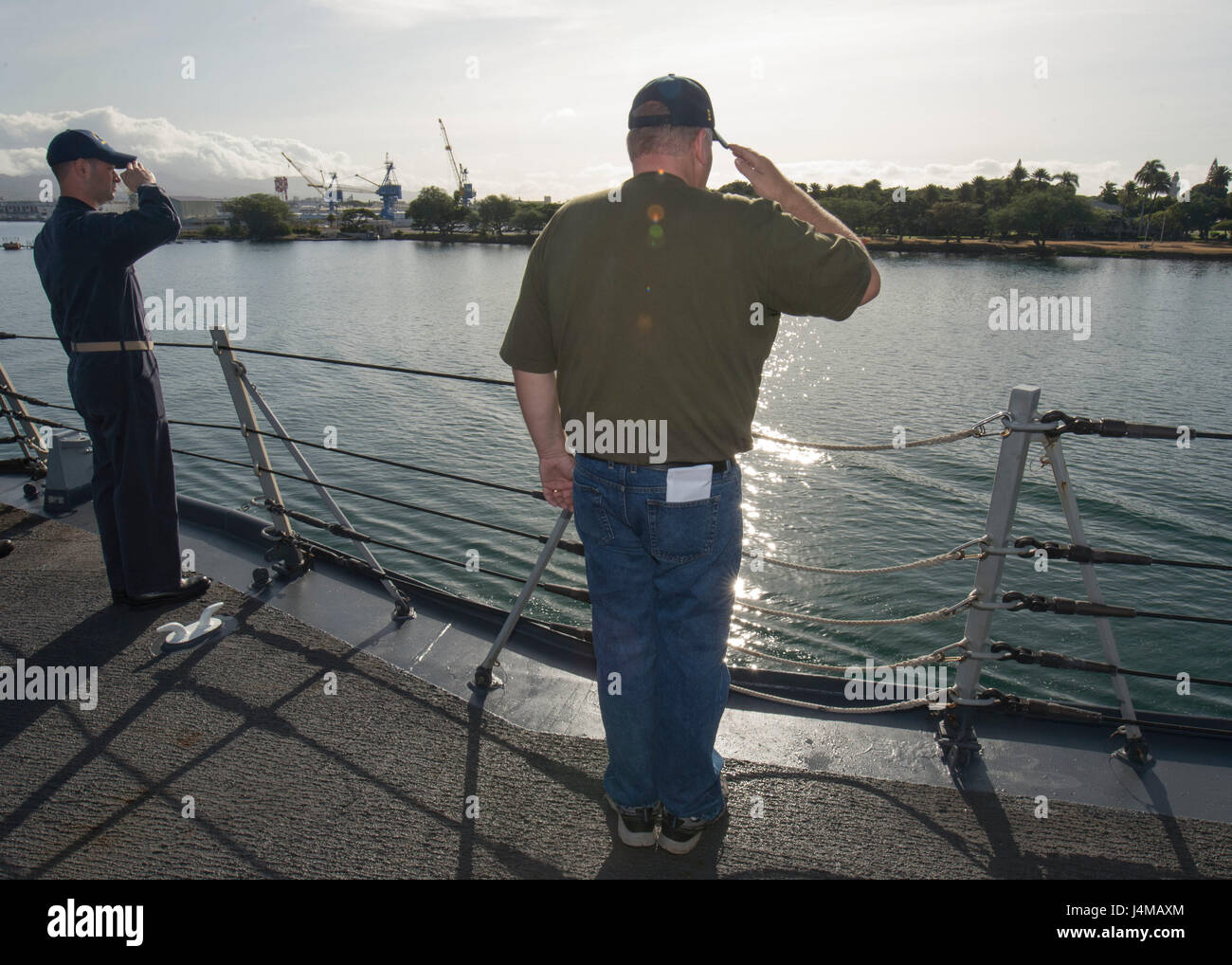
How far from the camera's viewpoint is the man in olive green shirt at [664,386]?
228cm

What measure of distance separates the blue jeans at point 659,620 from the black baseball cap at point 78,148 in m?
3.40

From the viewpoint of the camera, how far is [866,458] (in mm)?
18516

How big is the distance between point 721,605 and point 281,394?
84.0 ft

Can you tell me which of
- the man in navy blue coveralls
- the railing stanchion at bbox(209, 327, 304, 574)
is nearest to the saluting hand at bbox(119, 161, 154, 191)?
the man in navy blue coveralls

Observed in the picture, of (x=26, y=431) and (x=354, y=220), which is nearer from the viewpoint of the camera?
(x=26, y=431)

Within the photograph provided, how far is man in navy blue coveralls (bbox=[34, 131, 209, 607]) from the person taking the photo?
4.24m

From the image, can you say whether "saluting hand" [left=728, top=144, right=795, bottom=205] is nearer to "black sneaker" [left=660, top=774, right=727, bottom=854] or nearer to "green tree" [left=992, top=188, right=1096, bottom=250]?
"black sneaker" [left=660, top=774, right=727, bottom=854]

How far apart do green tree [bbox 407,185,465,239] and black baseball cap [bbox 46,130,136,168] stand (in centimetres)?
14825

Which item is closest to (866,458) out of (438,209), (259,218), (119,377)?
(119,377)

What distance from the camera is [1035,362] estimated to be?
1235 inches

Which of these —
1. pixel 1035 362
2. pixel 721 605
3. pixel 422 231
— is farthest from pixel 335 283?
pixel 422 231

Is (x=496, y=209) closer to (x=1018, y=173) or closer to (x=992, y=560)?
(x=1018, y=173)

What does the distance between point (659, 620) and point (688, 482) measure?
0.51 metres

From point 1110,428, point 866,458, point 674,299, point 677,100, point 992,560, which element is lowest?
point 866,458
